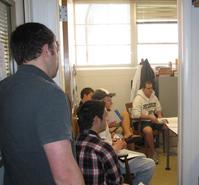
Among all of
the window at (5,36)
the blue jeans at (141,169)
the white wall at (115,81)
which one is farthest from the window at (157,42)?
Result: the window at (5,36)

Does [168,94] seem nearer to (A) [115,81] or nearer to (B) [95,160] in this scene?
(A) [115,81]

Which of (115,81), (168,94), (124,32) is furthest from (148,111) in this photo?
(124,32)

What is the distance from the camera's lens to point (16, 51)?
110 cm

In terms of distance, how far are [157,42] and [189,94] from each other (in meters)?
3.43

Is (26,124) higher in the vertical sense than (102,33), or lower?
lower

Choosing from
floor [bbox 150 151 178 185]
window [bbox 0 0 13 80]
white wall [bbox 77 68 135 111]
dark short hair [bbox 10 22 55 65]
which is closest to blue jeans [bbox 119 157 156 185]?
floor [bbox 150 151 178 185]

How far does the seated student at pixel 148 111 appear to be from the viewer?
4.30m

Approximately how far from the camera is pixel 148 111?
4.57 metres

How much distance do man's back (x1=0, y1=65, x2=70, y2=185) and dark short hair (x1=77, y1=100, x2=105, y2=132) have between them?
1.03m

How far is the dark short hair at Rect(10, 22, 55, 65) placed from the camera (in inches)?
42.1

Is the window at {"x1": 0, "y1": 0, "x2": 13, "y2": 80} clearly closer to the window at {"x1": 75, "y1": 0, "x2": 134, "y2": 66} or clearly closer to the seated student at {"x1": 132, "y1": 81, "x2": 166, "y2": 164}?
the seated student at {"x1": 132, "y1": 81, "x2": 166, "y2": 164}

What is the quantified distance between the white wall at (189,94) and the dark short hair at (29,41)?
129cm

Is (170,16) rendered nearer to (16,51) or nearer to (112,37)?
(112,37)

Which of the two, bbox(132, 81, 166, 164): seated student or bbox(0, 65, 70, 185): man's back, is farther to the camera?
bbox(132, 81, 166, 164): seated student
